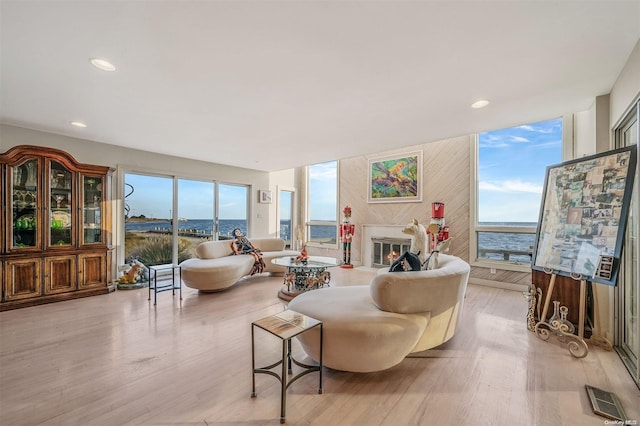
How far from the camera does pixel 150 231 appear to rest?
17.0 ft

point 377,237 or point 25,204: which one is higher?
point 25,204

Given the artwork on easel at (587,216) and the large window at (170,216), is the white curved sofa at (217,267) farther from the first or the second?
the artwork on easel at (587,216)

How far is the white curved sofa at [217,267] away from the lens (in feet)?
13.3

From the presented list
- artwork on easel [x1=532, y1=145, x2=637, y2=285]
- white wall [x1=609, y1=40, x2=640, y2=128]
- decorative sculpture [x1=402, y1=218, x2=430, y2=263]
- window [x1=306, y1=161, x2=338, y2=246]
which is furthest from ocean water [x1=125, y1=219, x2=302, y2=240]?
white wall [x1=609, y1=40, x2=640, y2=128]

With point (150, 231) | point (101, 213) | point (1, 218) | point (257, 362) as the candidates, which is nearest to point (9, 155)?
point (1, 218)

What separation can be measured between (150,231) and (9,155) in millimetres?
2180

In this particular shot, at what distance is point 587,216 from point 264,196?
6.08 m

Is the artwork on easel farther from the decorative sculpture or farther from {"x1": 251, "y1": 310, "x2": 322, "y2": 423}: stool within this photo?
{"x1": 251, "y1": 310, "x2": 322, "y2": 423}: stool

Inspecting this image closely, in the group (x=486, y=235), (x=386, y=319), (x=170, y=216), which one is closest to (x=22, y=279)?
(x=170, y=216)

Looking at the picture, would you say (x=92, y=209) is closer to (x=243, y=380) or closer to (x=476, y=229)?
(x=243, y=380)

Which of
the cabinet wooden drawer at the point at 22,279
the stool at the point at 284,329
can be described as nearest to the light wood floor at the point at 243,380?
the stool at the point at 284,329

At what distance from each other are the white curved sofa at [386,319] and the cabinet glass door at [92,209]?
12.5ft

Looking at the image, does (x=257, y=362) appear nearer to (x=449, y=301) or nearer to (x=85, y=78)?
(x=449, y=301)

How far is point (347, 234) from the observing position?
20.9 feet
